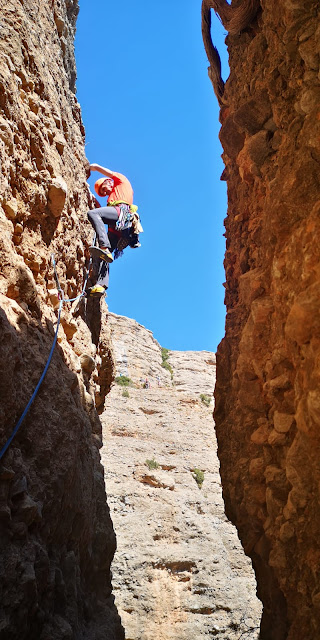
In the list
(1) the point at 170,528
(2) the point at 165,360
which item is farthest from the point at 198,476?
(2) the point at 165,360

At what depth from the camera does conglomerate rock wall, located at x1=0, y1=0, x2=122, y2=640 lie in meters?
3.32

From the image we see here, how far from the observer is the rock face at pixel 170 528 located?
11.2m

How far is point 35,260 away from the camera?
4.91 m

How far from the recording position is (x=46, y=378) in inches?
171

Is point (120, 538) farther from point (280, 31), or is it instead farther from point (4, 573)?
point (280, 31)

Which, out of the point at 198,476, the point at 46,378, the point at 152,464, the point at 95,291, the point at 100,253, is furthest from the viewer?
the point at 198,476

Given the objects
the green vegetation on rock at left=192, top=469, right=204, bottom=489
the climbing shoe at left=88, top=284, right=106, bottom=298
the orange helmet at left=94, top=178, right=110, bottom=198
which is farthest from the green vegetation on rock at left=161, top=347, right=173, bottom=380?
the climbing shoe at left=88, top=284, right=106, bottom=298

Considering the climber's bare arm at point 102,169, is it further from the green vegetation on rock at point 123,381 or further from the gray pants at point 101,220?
the green vegetation on rock at point 123,381

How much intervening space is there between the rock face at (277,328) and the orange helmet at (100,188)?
4470 mm

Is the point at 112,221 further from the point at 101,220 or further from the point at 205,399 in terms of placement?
the point at 205,399

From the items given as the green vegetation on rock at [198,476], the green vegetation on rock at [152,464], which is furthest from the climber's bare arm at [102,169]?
the green vegetation on rock at [198,476]

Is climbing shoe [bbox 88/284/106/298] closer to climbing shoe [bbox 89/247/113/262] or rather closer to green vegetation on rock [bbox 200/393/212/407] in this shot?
climbing shoe [bbox 89/247/113/262]

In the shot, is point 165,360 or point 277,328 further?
point 165,360

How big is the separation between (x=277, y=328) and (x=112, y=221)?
4992 mm
